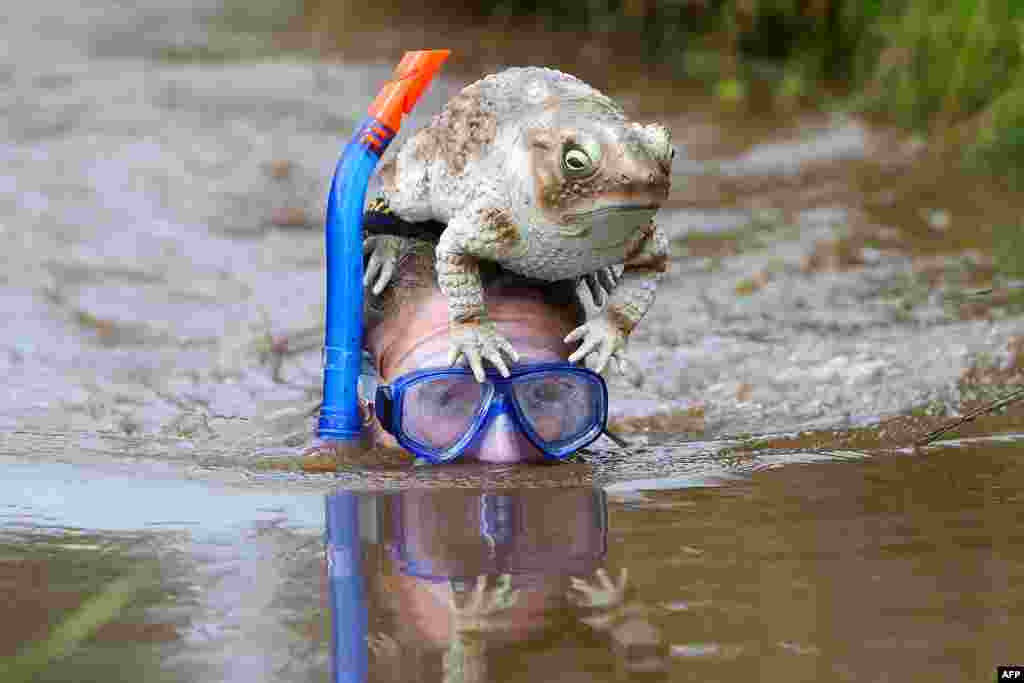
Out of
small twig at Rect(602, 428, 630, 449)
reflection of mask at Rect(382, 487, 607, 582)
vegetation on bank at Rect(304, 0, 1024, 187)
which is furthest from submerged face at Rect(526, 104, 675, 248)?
vegetation on bank at Rect(304, 0, 1024, 187)

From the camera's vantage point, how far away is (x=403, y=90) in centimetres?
319

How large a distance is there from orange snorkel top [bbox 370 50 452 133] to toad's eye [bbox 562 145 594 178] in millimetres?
646

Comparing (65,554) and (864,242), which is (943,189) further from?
(65,554)

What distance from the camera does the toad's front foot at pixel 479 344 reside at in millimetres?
2857

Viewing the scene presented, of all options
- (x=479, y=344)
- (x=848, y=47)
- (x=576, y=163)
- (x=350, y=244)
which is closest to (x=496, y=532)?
(x=479, y=344)

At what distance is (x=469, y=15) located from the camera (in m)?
9.42

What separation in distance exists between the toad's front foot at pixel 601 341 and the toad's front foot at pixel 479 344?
0.13 m

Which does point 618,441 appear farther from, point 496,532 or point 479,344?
point 496,532

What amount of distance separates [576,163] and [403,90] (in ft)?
2.30

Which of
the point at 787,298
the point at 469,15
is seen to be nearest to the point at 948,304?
the point at 787,298

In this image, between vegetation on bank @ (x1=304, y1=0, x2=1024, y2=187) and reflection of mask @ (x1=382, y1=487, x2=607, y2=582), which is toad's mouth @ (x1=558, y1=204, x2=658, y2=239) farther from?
vegetation on bank @ (x1=304, y1=0, x2=1024, y2=187)

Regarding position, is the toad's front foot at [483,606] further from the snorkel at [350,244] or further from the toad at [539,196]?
the snorkel at [350,244]

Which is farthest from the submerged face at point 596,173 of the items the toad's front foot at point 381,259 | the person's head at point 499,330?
the toad's front foot at point 381,259

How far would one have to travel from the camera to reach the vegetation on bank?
6.80 meters
